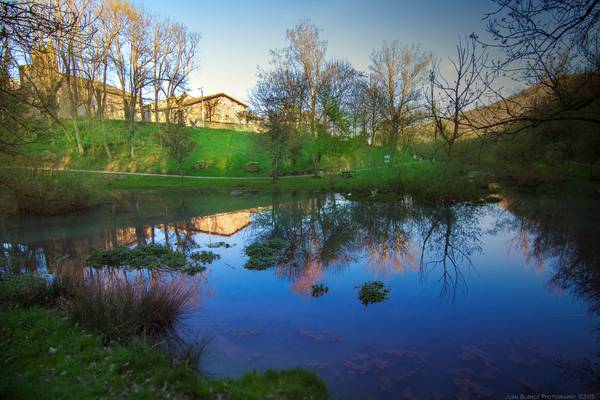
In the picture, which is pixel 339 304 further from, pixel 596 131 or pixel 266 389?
pixel 596 131

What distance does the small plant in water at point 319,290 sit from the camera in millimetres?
8430

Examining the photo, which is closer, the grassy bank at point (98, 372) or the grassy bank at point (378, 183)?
the grassy bank at point (98, 372)

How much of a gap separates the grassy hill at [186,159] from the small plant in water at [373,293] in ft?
84.1

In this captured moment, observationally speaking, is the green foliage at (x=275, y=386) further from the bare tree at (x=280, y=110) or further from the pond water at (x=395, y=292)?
the bare tree at (x=280, y=110)

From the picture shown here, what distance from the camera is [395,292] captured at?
→ 8.60m

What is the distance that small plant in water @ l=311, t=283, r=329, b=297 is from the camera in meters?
8.43

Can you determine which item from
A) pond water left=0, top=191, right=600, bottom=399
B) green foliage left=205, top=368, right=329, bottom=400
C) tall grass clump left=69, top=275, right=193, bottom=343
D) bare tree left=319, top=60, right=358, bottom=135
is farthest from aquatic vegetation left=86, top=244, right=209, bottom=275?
bare tree left=319, top=60, right=358, bottom=135

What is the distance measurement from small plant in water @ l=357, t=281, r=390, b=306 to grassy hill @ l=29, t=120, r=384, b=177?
25630mm

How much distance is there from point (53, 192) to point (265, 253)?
529 inches

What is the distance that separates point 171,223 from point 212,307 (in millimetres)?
10956

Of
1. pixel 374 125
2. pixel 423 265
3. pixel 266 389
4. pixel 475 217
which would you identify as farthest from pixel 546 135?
pixel 266 389

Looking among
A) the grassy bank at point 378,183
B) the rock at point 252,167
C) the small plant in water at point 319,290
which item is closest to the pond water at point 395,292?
the small plant in water at point 319,290

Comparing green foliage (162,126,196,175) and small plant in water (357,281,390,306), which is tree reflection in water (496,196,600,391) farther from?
green foliage (162,126,196,175)

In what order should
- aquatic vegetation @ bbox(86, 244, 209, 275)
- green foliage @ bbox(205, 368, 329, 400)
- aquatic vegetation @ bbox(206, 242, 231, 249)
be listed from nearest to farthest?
1. green foliage @ bbox(205, 368, 329, 400)
2. aquatic vegetation @ bbox(86, 244, 209, 275)
3. aquatic vegetation @ bbox(206, 242, 231, 249)
